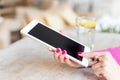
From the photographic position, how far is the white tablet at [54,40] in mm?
701

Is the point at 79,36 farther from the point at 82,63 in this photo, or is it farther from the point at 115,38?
the point at 82,63

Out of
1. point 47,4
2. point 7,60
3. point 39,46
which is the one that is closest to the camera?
point 7,60

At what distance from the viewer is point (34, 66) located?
77 centimetres

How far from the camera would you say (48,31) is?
76 cm

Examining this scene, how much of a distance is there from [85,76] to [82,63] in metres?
0.04

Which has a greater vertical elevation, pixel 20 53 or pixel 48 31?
pixel 48 31

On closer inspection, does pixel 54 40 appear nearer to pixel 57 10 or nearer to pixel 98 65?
pixel 98 65

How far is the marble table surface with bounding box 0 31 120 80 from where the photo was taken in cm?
70

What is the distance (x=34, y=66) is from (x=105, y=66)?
0.23m

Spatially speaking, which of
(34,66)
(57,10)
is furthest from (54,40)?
(57,10)

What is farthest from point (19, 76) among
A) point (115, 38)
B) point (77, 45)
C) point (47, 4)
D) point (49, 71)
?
point (47, 4)

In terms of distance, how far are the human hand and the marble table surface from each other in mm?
47

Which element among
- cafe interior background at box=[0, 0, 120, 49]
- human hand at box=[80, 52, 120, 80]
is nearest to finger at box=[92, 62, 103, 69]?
human hand at box=[80, 52, 120, 80]

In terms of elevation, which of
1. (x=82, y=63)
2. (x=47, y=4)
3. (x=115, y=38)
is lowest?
(x=47, y=4)
